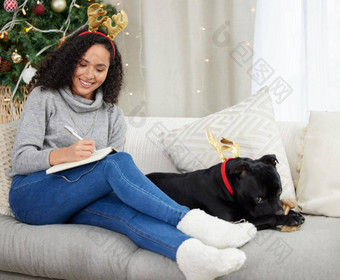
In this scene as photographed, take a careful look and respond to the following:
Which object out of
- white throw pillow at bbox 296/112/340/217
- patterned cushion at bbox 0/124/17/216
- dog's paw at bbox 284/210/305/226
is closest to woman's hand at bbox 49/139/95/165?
patterned cushion at bbox 0/124/17/216

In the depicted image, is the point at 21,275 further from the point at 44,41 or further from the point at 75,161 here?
the point at 44,41

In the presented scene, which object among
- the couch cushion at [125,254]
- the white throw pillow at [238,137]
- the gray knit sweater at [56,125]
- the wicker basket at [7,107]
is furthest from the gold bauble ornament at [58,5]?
the couch cushion at [125,254]

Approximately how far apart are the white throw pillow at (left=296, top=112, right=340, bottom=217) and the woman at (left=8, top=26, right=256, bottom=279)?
48 cm

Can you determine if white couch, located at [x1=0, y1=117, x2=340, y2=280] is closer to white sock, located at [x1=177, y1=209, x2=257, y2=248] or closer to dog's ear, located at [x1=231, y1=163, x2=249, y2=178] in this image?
white sock, located at [x1=177, y1=209, x2=257, y2=248]

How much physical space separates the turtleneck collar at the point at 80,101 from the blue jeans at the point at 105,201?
378 mm

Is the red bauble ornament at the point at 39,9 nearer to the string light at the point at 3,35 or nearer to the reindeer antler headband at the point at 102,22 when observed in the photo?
the string light at the point at 3,35

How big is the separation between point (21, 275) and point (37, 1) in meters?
2.21

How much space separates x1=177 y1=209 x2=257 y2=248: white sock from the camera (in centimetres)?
129

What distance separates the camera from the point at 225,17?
298 centimetres

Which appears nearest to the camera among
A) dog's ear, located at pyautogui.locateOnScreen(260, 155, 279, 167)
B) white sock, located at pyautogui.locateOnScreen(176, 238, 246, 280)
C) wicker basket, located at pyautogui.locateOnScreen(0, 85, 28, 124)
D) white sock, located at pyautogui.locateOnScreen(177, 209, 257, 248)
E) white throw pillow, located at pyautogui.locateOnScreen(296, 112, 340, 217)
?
white sock, located at pyautogui.locateOnScreen(176, 238, 246, 280)

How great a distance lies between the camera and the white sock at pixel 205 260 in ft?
3.72

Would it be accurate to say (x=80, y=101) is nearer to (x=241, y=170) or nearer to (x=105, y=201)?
(x=105, y=201)

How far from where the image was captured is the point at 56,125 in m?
1.77

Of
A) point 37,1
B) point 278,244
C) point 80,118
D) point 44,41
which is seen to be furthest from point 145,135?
point 37,1
